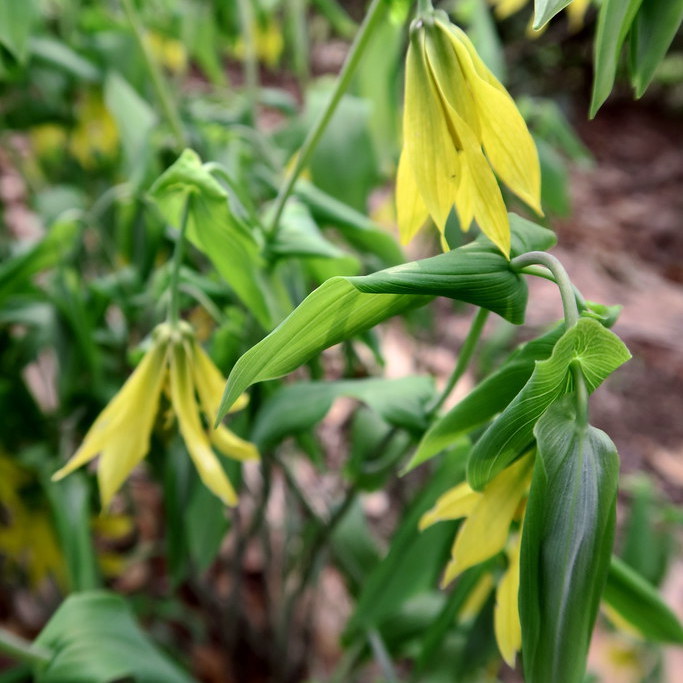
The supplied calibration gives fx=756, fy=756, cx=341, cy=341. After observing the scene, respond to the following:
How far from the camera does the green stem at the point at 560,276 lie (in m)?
0.39

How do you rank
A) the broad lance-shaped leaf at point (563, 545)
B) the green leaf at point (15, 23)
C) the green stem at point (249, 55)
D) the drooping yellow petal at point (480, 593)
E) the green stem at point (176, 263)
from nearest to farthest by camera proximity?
the broad lance-shaped leaf at point (563, 545)
the green stem at point (176, 263)
the green leaf at point (15, 23)
the drooping yellow petal at point (480, 593)
the green stem at point (249, 55)

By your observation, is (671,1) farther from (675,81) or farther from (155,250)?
(675,81)

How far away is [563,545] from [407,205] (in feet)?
0.83

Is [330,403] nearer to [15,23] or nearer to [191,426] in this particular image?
[191,426]

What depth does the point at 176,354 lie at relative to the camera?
61 cm

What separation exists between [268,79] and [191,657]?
2635mm

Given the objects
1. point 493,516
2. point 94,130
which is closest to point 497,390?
point 493,516

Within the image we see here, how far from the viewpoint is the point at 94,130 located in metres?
1.32

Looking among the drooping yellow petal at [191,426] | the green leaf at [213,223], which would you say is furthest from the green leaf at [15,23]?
the drooping yellow petal at [191,426]

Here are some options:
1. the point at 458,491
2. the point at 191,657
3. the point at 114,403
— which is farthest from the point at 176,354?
Result: the point at 191,657

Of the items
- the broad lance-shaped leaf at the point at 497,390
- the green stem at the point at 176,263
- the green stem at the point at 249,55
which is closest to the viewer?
the broad lance-shaped leaf at the point at 497,390

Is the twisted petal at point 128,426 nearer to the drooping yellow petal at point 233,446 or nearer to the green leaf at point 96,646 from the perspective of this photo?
the drooping yellow petal at point 233,446

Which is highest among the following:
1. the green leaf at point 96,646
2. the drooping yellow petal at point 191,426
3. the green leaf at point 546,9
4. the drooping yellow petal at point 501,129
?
the green leaf at point 546,9

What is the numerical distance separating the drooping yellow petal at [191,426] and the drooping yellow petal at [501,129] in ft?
0.95
